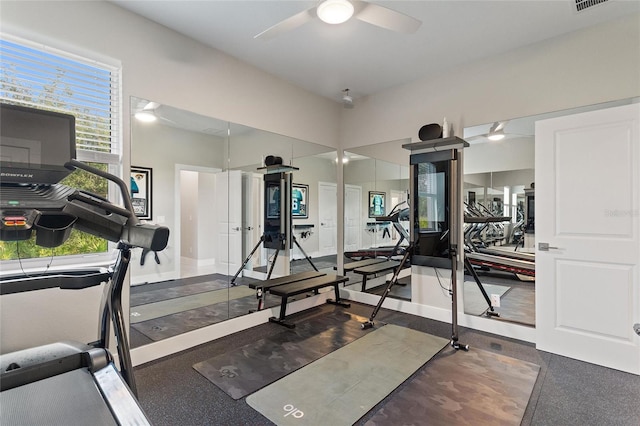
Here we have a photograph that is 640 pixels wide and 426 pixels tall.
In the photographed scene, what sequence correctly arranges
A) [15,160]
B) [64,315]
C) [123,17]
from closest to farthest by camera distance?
[15,160]
[64,315]
[123,17]

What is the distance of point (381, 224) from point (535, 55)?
2640mm

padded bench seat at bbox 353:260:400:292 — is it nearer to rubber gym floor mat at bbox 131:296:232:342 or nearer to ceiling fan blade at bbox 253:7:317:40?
rubber gym floor mat at bbox 131:296:232:342

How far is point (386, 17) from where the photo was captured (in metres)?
2.10

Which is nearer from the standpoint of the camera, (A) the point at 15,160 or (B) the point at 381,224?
(A) the point at 15,160

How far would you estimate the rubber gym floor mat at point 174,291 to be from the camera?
2816 mm

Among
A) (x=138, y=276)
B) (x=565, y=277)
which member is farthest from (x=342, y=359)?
(x=565, y=277)

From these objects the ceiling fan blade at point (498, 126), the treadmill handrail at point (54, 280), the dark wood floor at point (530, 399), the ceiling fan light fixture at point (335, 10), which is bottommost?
the dark wood floor at point (530, 399)

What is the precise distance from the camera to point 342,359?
287 cm

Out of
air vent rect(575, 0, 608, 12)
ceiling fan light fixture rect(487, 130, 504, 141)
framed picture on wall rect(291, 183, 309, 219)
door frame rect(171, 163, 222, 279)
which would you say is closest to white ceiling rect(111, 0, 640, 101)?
air vent rect(575, 0, 608, 12)

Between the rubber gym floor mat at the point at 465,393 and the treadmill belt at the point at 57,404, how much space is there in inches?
60.7

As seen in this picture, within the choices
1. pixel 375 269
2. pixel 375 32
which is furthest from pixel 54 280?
pixel 375 269

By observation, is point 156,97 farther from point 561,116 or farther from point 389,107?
point 561,116

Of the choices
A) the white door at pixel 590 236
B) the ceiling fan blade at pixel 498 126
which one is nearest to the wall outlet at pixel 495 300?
the white door at pixel 590 236

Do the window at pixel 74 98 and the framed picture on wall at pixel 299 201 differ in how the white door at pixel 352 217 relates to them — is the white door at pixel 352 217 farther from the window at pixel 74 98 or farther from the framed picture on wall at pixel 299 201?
the window at pixel 74 98
